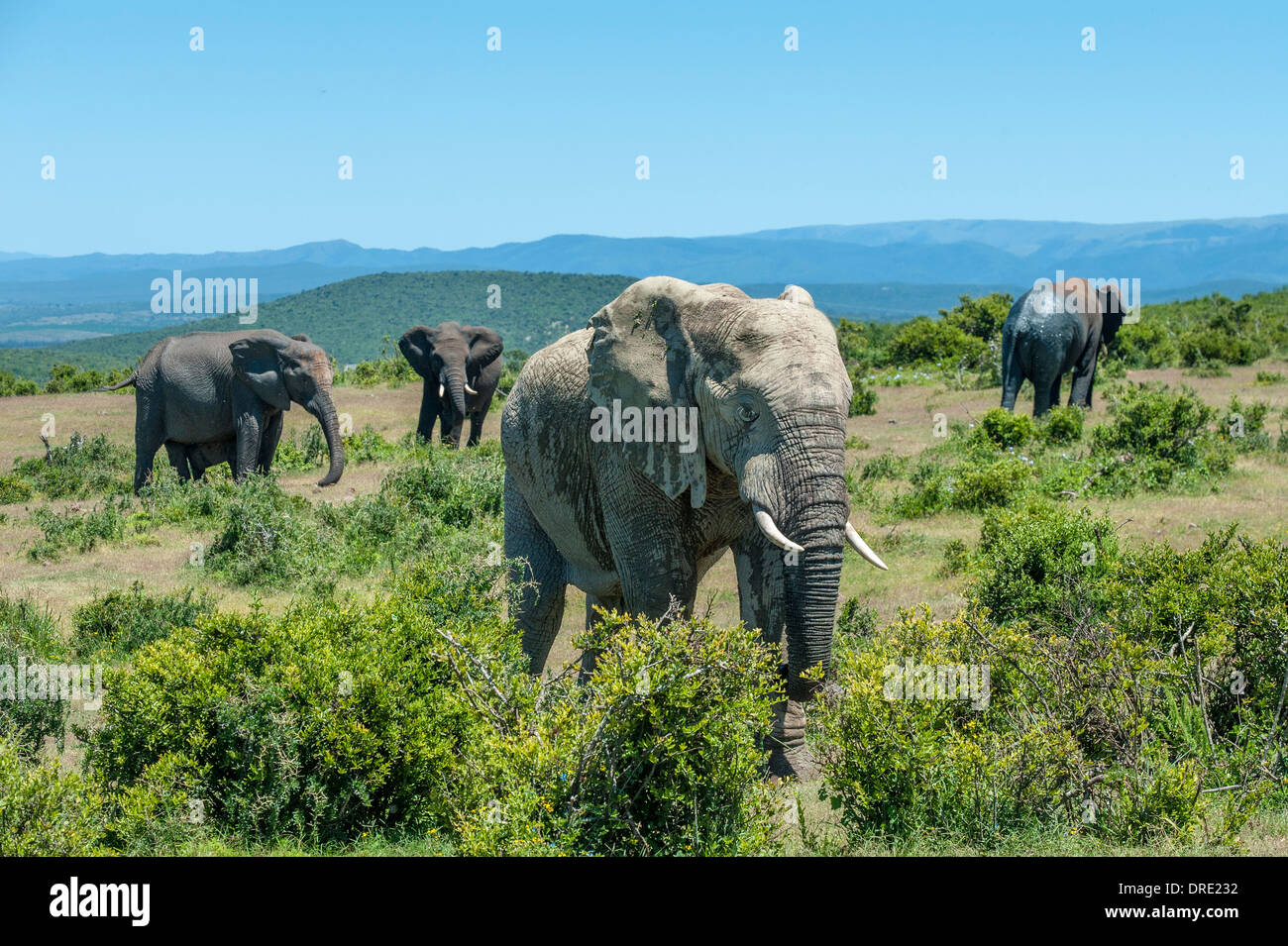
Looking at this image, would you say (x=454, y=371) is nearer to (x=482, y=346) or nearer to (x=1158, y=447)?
(x=482, y=346)

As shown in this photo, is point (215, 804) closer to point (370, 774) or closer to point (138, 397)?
point (370, 774)

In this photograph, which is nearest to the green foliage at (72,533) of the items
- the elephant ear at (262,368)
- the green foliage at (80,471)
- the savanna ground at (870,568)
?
the savanna ground at (870,568)

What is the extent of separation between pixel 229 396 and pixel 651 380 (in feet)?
46.3

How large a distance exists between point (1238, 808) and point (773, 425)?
250cm

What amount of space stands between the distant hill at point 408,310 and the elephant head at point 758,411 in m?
87.3

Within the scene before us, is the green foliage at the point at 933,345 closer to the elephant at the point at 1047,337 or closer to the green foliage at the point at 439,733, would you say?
the elephant at the point at 1047,337

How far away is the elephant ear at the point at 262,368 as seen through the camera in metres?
17.8

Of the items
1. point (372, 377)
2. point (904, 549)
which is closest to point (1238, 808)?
point (904, 549)

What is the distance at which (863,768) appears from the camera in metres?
4.97

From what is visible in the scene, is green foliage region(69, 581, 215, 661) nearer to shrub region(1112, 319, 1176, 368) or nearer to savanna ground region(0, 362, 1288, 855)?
savanna ground region(0, 362, 1288, 855)

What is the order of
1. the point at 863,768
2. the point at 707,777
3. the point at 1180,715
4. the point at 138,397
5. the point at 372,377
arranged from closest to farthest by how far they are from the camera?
the point at 707,777
the point at 863,768
the point at 1180,715
the point at 138,397
the point at 372,377

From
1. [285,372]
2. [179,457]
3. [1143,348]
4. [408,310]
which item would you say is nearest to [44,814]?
[285,372]

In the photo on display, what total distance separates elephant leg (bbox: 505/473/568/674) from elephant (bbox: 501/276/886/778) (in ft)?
1.00

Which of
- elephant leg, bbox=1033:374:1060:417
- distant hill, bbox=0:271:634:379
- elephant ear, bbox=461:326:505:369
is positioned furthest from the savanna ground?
distant hill, bbox=0:271:634:379
